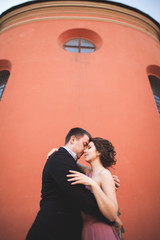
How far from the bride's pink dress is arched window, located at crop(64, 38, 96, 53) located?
5106mm

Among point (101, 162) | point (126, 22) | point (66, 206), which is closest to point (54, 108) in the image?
point (101, 162)

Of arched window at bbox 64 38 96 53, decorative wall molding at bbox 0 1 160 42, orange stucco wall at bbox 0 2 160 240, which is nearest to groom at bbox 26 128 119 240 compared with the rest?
Answer: orange stucco wall at bbox 0 2 160 240

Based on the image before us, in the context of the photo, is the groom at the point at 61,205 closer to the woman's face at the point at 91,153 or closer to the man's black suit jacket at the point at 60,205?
the man's black suit jacket at the point at 60,205

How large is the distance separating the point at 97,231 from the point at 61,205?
0.38 m

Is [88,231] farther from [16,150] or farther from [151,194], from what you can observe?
[16,150]

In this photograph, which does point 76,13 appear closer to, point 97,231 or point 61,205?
point 61,205

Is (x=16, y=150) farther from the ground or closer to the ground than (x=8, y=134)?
closer to the ground

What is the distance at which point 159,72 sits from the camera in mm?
5496

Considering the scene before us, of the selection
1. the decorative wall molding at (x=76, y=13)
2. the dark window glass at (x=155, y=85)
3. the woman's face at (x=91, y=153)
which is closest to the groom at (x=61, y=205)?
the woman's face at (x=91, y=153)

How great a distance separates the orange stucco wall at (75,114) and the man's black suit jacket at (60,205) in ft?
5.18

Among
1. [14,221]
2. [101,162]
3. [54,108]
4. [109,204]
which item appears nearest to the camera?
[109,204]

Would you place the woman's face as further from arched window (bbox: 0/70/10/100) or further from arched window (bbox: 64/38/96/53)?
arched window (bbox: 0/70/10/100)

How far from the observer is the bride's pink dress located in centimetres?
134

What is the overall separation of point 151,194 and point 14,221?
2441 mm
